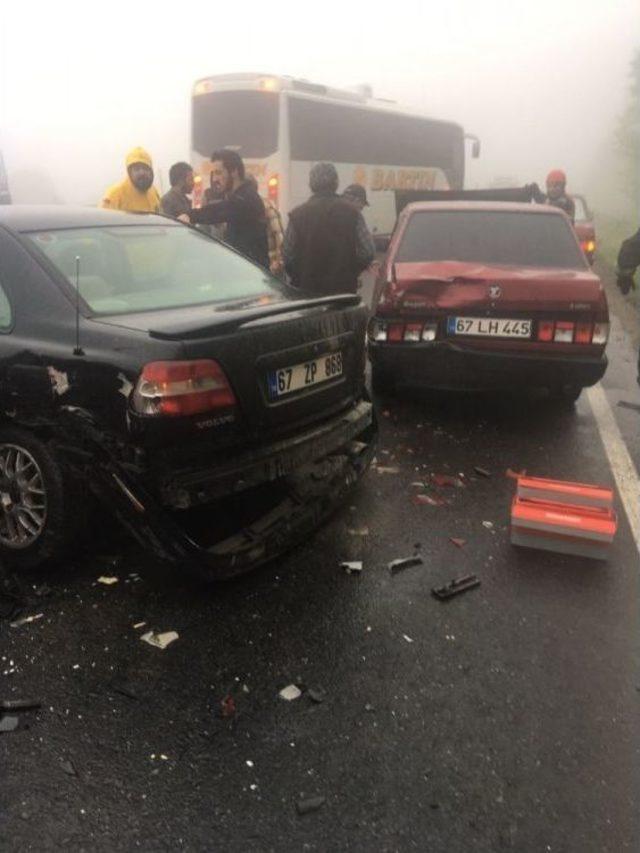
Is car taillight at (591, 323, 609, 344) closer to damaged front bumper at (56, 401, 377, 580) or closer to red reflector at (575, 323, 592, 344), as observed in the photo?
red reflector at (575, 323, 592, 344)

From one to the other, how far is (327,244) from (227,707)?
420 centimetres

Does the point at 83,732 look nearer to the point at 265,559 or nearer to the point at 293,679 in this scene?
the point at 293,679

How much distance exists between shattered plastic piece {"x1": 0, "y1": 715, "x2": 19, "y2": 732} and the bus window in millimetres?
13686

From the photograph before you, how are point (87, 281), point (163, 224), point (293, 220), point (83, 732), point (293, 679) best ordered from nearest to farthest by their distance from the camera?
point (83, 732), point (293, 679), point (87, 281), point (163, 224), point (293, 220)

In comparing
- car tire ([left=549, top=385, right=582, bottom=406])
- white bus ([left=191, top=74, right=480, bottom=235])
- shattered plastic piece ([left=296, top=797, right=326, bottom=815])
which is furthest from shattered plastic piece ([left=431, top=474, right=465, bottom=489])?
white bus ([left=191, top=74, right=480, bottom=235])

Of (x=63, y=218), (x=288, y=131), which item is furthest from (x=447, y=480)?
(x=288, y=131)

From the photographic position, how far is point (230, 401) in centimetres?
291

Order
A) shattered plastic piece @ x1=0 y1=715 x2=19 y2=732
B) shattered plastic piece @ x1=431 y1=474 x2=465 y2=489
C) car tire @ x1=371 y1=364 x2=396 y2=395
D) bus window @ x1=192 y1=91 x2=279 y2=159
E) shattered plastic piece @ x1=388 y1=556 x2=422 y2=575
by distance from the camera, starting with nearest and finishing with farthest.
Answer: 1. shattered plastic piece @ x1=0 y1=715 x2=19 y2=732
2. shattered plastic piece @ x1=388 y1=556 x2=422 y2=575
3. shattered plastic piece @ x1=431 y1=474 x2=465 y2=489
4. car tire @ x1=371 y1=364 x2=396 y2=395
5. bus window @ x1=192 y1=91 x2=279 y2=159

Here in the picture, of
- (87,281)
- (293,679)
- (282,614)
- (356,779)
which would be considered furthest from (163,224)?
(356,779)

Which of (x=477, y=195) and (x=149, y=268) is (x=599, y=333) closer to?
(x=149, y=268)

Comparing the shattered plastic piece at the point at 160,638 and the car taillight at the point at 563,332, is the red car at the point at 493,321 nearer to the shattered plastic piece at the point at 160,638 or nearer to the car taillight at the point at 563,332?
the car taillight at the point at 563,332

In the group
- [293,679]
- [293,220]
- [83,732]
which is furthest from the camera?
[293,220]

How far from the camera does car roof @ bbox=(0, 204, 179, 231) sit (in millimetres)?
3490

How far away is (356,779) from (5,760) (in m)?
1.14
